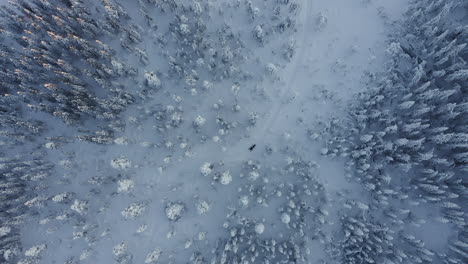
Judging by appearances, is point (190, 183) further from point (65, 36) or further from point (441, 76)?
point (441, 76)

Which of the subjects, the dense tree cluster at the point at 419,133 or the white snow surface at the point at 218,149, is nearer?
the dense tree cluster at the point at 419,133

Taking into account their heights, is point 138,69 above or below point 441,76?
below

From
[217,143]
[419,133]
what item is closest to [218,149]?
[217,143]

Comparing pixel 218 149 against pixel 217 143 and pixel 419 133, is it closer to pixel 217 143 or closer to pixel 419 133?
pixel 217 143

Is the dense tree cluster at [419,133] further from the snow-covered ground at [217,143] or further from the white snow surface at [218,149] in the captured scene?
the white snow surface at [218,149]

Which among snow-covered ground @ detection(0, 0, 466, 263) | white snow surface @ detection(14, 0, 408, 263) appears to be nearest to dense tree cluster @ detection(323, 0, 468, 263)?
snow-covered ground @ detection(0, 0, 466, 263)

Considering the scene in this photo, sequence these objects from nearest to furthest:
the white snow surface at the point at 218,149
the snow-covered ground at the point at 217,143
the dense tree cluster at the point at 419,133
→ the dense tree cluster at the point at 419,133
the snow-covered ground at the point at 217,143
the white snow surface at the point at 218,149

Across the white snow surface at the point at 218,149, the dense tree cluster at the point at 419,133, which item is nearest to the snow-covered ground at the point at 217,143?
the white snow surface at the point at 218,149

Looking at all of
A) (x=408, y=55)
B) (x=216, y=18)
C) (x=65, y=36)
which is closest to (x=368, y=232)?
(x=408, y=55)

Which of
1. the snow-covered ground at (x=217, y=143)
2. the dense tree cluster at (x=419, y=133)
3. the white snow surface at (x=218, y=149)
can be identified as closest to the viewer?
the dense tree cluster at (x=419, y=133)
